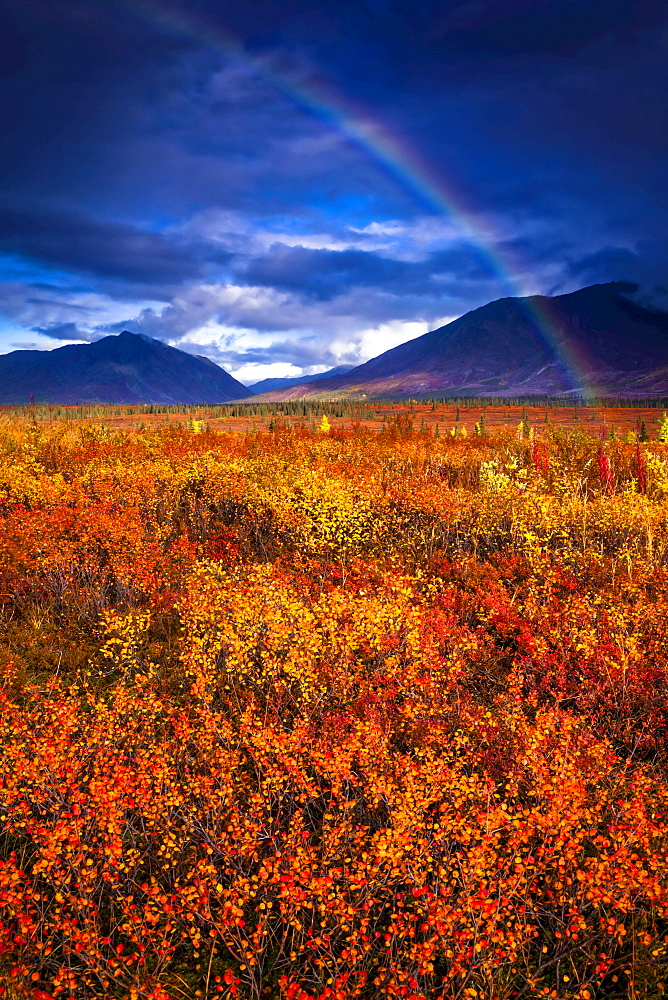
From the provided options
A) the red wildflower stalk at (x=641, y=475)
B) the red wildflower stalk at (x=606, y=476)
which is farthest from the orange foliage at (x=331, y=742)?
the red wildflower stalk at (x=641, y=475)

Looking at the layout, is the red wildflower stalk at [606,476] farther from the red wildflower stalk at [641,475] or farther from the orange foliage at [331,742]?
the orange foliage at [331,742]

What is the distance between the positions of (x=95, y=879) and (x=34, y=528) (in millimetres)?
10193

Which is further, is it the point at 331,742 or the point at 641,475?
the point at 641,475

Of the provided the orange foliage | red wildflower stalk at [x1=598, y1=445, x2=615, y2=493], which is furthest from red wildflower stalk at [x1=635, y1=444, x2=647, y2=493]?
the orange foliage

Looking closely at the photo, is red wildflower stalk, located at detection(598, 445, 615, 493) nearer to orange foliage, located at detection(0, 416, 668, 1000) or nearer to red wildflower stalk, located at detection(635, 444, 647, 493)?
red wildflower stalk, located at detection(635, 444, 647, 493)

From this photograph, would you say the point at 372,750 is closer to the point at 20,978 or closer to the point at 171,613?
the point at 20,978

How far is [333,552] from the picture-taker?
16.8m

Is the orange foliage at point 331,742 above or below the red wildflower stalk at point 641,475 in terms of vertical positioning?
below

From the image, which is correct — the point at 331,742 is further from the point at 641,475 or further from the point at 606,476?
the point at 641,475

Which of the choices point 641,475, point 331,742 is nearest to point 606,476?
point 641,475

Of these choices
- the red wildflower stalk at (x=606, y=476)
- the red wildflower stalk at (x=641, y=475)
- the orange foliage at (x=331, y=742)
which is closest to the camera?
the orange foliage at (x=331, y=742)

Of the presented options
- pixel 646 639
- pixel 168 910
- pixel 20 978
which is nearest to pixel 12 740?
pixel 20 978

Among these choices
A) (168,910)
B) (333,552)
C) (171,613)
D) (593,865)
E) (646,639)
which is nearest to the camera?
(168,910)

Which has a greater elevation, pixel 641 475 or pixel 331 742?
pixel 641 475
